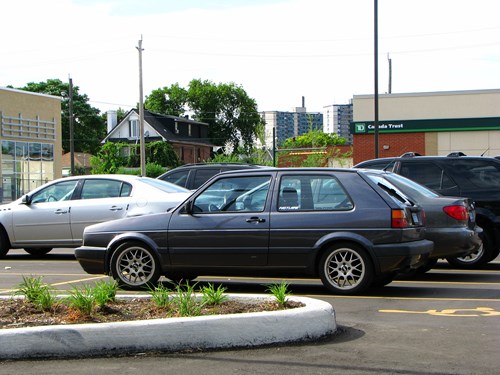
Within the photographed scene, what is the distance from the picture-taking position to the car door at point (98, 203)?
13.9 meters

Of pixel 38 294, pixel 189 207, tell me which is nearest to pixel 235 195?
pixel 189 207

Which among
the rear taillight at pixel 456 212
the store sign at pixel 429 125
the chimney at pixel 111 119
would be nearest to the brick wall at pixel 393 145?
the store sign at pixel 429 125

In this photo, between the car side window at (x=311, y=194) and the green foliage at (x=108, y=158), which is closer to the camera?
the car side window at (x=311, y=194)

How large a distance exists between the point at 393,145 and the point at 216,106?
5417 cm

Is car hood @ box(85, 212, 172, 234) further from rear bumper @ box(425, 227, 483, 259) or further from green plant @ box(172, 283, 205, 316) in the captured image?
rear bumper @ box(425, 227, 483, 259)

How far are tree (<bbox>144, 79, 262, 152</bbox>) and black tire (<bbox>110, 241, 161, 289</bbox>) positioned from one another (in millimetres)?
85557

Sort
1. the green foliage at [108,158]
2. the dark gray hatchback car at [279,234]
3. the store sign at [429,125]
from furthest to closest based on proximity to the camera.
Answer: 1. the green foliage at [108,158]
2. the store sign at [429,125]
3. the dark gray hatchback car at [279,234]

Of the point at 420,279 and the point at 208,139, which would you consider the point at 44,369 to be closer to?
the point at 420,279

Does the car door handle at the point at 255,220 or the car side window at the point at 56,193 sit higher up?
the car side window at the point at 56,193

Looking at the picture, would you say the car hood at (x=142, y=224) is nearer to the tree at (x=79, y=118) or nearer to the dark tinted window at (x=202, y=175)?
the dark tinted window at (x=202, y=175)

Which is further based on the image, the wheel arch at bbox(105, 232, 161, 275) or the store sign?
the store sign

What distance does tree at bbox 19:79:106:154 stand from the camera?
87812mm

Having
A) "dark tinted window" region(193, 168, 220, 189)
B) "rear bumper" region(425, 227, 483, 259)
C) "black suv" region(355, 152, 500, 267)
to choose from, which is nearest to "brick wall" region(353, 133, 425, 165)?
"dark tinted window" region(193, 168, 220, 189)

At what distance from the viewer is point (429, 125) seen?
144 ft
